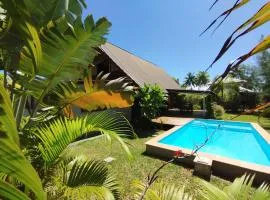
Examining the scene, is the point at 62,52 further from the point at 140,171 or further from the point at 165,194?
the point at 140,171

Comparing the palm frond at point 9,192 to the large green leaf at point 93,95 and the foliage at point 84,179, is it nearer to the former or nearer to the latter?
the foliage at point 84,179

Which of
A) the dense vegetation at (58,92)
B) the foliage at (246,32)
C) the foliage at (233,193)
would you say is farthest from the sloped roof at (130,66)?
the foliage at (246,32)

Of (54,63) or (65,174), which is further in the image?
(65,174)

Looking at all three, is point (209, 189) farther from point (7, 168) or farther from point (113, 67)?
point (113, 67)

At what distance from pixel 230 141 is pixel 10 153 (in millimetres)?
15385

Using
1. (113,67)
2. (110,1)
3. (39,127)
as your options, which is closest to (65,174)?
(39,127)

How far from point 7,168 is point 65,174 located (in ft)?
8.57

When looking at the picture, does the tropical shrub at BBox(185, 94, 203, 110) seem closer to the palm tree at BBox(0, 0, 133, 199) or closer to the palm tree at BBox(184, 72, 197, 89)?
the palm tree at BBox(0, 0, 133, 199)

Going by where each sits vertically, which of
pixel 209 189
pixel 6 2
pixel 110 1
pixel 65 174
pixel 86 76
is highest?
pixel 110 1

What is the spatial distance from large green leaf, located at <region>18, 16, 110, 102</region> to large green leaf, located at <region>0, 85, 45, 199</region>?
1.77 m

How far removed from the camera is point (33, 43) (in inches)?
78.4

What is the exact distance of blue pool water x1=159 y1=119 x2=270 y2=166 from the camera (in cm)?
1120

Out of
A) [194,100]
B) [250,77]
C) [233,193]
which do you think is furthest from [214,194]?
[250,77]

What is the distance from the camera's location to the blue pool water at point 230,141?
1120cm
